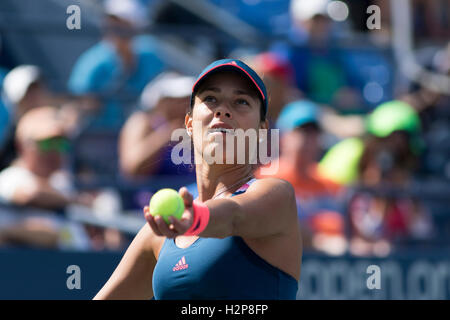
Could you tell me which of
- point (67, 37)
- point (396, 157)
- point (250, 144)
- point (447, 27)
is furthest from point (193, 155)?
point (447, 27)

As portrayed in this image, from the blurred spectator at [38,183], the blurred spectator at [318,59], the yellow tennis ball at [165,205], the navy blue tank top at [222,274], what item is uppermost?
the blurred spectator at [318,59]

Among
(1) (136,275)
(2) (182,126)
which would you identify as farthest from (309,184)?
(1) (136,275)

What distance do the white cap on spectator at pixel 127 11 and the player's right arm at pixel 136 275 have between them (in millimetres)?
4272

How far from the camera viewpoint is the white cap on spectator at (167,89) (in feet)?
19.4

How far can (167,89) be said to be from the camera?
5996 mm

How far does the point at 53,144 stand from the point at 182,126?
1569mm

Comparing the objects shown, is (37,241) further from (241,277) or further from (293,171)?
(241,277)

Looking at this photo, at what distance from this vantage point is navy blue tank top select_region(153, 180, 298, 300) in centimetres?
253

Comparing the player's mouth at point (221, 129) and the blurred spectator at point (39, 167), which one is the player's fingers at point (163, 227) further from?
the blurred spectator at point (39, 167)

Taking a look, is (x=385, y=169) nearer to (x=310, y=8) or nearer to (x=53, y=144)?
(x=310, y=8)

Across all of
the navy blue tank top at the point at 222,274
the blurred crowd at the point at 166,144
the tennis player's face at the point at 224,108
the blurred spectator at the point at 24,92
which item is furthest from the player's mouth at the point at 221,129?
the blurred spectator at the point at 24,92

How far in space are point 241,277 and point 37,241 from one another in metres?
3.29

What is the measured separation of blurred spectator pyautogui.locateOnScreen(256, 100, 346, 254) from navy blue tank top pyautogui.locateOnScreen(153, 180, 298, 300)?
10.9 feet

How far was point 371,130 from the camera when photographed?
6750 millimetres
